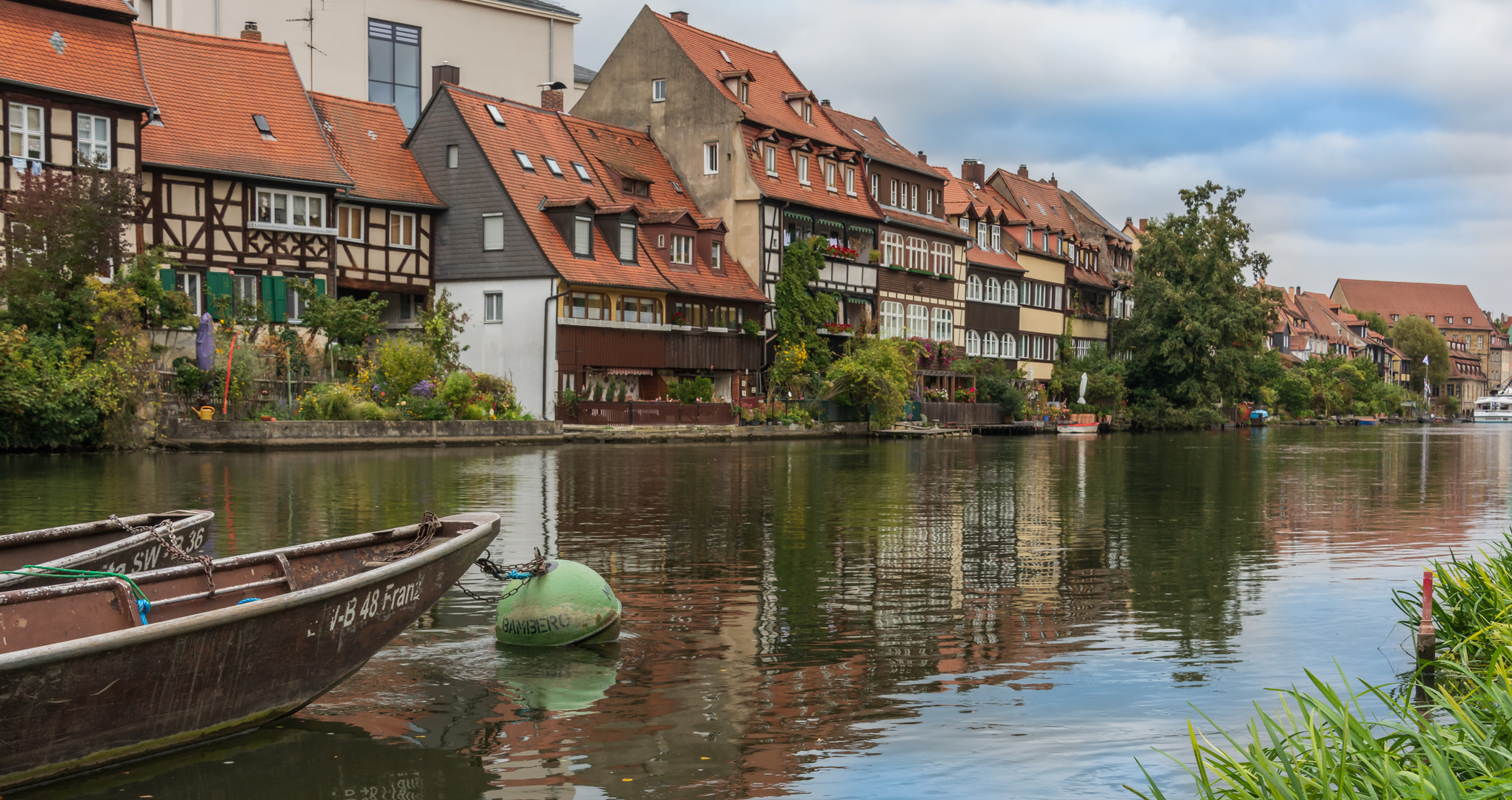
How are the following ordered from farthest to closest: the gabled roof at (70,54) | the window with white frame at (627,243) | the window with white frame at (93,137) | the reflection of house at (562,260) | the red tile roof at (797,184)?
the red tile roof at (797,184)
the window with white frame at (627,243)
the reflection of house at (562,260)
the window with white frame at (93,137)
the gabled roof at (70,54)

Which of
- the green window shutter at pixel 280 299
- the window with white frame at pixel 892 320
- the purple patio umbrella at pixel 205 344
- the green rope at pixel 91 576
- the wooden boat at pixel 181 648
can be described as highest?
the window with white frame at pixel 892 320

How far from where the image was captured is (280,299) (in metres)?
47.3

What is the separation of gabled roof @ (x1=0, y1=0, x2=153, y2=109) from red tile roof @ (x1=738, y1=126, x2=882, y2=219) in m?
27.3

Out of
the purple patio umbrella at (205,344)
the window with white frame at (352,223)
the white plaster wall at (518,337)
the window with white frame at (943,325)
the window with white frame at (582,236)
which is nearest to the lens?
the purple patio umbrella at (205,344)

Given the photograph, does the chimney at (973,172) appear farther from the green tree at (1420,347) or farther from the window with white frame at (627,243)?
the green tree at (1420,347)

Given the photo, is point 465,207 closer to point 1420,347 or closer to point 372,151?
point 372,151

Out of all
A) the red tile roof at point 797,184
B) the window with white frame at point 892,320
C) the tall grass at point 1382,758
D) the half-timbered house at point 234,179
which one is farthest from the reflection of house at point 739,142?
the tall grass at point 1382,758

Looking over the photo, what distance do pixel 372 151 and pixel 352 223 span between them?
427cm

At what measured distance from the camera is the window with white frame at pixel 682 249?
190 feet

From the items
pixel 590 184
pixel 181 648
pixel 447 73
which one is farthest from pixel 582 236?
pixel 181 648

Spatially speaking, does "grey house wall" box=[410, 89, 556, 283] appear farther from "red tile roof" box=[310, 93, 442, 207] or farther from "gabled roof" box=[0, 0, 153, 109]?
"gabled roof" box=[0, 0, 153, 109]

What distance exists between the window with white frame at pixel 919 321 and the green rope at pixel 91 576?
213 feet

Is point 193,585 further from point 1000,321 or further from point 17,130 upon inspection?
point 1000,321

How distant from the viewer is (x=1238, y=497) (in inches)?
1160
